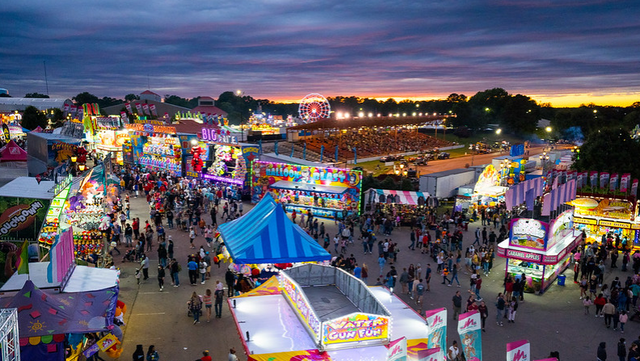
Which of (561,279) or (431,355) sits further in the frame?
(561,279)

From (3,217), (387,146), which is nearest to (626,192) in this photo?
(3,217)

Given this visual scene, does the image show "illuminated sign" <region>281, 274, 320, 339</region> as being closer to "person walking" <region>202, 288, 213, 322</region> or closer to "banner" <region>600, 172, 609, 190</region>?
"person walking" <region>202, 288, 213, 322</region>

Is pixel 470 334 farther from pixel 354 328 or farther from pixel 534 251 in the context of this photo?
pixel 534 251

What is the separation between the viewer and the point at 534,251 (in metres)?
16.4

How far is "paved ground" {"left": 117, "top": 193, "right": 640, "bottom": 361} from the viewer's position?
40.0ft

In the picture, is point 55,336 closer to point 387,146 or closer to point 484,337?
point 484,337

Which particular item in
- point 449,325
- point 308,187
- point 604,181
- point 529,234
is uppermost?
point 604,181

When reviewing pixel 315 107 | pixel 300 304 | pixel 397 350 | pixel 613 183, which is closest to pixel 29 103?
pixel 315 107

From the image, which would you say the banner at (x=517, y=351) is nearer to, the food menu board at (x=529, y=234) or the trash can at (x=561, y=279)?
the food menu board at (x=529, y=234)

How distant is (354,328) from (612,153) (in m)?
27.9

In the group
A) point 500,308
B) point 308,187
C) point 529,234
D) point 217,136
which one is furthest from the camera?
point 217,136

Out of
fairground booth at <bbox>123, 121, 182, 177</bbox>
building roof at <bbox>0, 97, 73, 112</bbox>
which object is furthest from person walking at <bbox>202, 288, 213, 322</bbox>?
building roof at <bbox>0, 97, 73, 112</bbox>

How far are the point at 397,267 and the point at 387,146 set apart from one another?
4719 cm

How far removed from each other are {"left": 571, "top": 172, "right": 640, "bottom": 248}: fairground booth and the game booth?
17.4 ft
